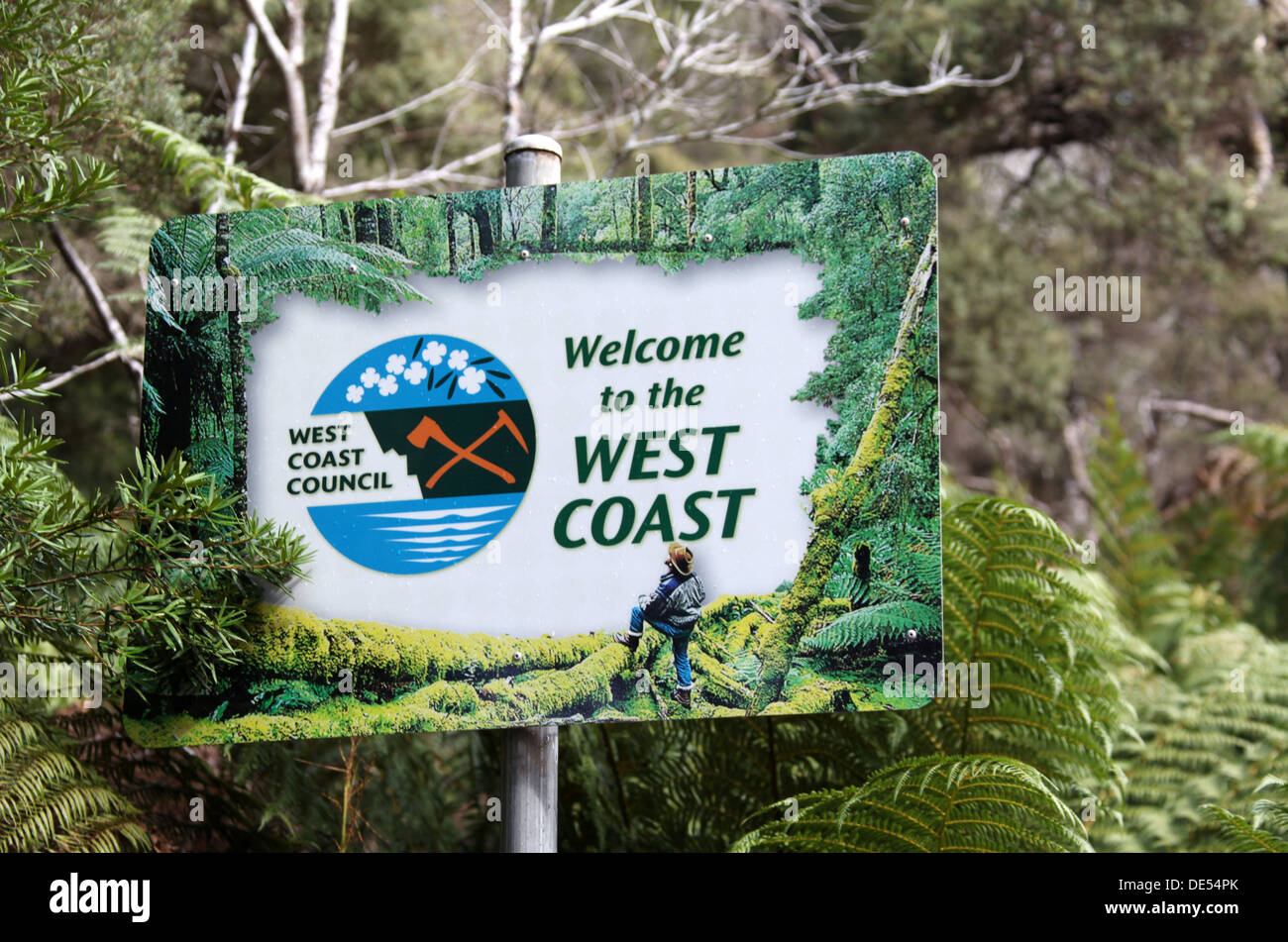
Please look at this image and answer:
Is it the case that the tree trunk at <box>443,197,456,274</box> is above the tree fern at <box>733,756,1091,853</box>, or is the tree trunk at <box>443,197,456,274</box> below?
above

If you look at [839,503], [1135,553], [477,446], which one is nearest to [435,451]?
[477,446]

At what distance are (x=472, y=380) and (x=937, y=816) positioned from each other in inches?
42.0

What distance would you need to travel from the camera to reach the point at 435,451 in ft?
4.96

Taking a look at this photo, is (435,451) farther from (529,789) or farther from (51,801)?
(51,801)

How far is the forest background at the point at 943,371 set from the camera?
1763 mm

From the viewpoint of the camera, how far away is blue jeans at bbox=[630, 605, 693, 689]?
1.42 metres

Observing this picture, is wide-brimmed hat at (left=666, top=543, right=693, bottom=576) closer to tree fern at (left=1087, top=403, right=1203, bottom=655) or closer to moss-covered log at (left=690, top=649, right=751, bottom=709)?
moss-covered log at (left=690, top=649, right=751, bottom=709)

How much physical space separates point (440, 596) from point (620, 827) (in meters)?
1.12

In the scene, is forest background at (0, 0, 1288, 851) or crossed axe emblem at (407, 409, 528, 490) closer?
crossed axe emblem at (407, 409, 528, 490)

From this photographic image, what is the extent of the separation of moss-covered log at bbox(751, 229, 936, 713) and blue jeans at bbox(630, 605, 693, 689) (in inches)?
3.9

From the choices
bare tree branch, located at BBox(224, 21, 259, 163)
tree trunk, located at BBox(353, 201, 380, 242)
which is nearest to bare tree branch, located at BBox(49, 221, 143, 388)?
bare tree branch, located at BBox(224, 21, 259, 163)

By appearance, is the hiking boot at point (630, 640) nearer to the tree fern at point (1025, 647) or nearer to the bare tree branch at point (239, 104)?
the tree fern at point (1025, 647)

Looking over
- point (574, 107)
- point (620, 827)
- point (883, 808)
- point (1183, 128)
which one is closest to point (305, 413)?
point (883, 808)

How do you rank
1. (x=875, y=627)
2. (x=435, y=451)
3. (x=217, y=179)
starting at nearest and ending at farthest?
(x=875, y=627) → (x=435, y=451) → (x=217, y=179)
